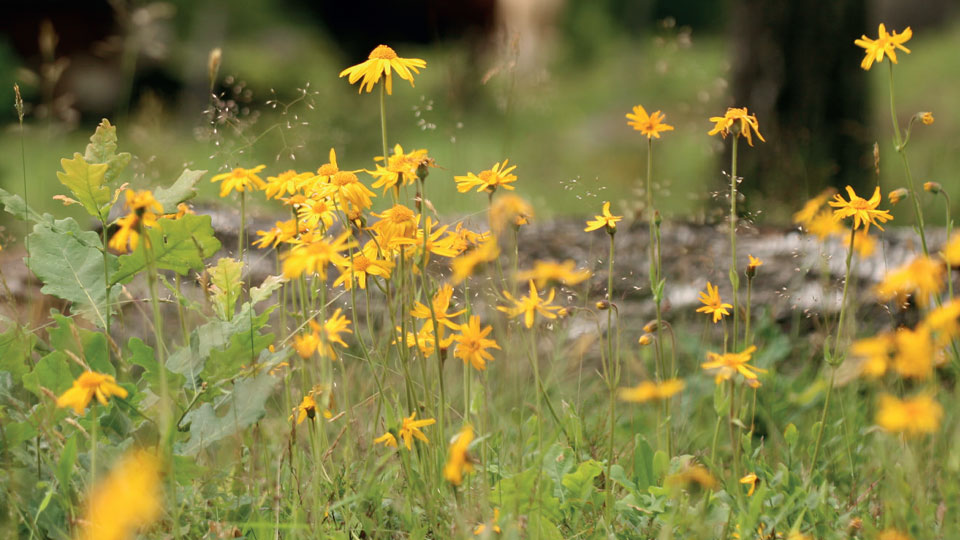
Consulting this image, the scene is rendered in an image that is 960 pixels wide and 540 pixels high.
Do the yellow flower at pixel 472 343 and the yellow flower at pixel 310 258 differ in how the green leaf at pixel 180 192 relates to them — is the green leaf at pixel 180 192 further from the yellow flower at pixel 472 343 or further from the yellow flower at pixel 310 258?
the yellow flower at pixel 472 343

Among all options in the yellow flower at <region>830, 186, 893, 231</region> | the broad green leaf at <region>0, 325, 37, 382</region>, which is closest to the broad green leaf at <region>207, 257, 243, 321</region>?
the broad green leaf at <region>0, 325, 37, 382</region>

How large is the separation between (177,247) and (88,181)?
0.18 m

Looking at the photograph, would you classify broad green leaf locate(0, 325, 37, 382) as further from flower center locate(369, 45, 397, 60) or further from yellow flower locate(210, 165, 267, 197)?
flower center locate(369, 45, 397, 60)

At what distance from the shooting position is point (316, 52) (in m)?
11.5

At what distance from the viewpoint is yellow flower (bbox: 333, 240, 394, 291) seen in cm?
137

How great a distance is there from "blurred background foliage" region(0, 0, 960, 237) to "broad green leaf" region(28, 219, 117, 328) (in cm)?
29

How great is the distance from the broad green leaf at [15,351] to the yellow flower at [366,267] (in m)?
0.54

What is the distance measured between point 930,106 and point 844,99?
5001 mm

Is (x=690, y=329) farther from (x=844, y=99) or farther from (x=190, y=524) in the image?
(x=844, y=99)

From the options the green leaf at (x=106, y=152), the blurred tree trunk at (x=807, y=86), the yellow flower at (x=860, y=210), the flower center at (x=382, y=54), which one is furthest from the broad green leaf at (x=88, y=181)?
the blurred tree trunk at (x=807, y=86)

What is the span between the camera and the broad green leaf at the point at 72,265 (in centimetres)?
162

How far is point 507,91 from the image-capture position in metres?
2.58

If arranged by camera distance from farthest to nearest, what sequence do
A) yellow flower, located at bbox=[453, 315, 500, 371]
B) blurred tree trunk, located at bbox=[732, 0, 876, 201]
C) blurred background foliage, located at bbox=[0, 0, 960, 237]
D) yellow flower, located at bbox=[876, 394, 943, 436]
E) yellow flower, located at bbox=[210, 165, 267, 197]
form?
blurred tree trunk, located at bbox=[732, 0, 876, 201] < blurred background foliage, located at bbox=[0, 0, 960, 237] < yellow flower, located at bbox=[210, 165, 267, 197] < yellow flower, located at bbox=[453, 315, 500, 371] < yellow flower, located at bbox=[876, 394, 943, 436]

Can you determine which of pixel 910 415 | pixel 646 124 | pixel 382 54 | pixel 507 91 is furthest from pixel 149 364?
pixel 507 91
